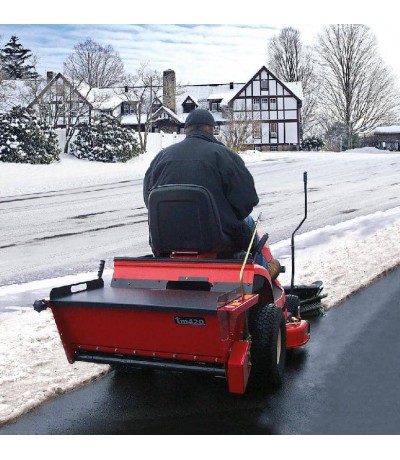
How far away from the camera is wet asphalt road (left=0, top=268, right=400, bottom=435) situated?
9.47 feet

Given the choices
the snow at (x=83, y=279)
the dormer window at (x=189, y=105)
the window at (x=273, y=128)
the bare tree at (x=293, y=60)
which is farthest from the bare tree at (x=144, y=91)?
Answer: the window at (x=273, y=128)

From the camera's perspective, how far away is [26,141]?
16328 mm

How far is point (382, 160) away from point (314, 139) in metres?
8.55

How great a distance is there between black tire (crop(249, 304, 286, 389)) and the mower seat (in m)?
0.40

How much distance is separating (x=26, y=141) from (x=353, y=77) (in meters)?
10.7

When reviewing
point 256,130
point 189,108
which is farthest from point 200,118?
point 256,130

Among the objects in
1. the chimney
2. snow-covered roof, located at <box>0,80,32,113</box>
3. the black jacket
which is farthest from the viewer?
snow-covered roof, located at <box>0,80,32,113</box>

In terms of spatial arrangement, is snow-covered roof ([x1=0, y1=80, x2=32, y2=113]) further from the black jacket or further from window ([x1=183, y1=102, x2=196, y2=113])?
the black jacket

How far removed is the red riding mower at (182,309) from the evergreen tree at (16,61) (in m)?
4.84

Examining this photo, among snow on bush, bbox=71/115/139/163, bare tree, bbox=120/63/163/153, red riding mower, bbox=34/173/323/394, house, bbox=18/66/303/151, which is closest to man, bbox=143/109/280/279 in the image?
red riding mower, bbox=34/173/323/394

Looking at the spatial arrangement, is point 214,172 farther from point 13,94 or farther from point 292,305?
point 13,94

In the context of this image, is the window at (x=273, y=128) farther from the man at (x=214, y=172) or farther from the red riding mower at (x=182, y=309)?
the red riding mower at (x=182, y=309)

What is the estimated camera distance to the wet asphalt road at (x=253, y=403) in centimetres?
289

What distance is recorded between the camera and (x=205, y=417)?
299 cm
